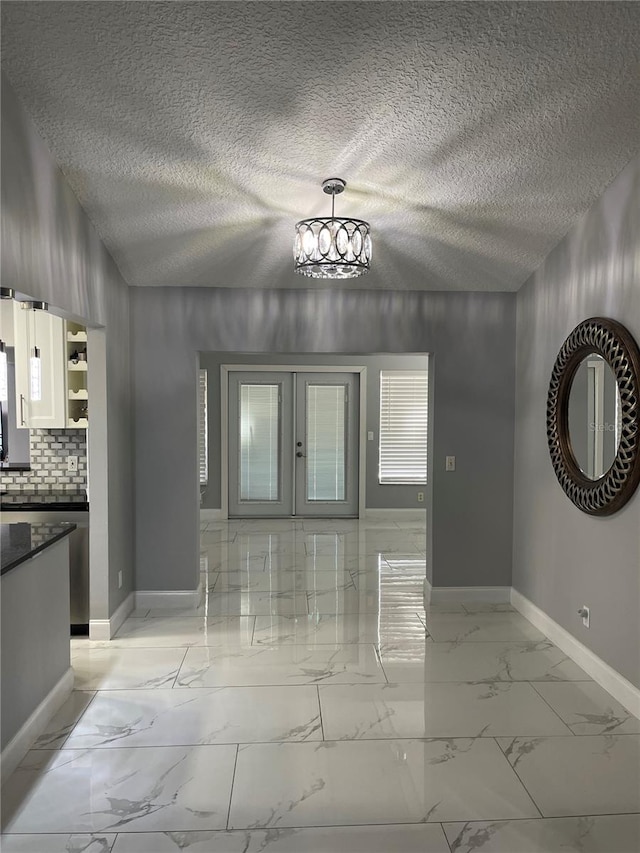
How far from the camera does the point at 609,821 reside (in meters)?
2.23

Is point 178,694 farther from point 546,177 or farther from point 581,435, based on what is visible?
point 546,177

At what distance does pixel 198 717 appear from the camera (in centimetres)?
297

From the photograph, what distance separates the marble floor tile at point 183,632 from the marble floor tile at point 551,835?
2081mm

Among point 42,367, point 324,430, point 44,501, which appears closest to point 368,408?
point 324,430

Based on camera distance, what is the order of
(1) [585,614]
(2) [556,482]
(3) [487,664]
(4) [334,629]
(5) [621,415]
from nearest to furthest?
(5) [621,415] < (1) [585,614] < (3) [487,664] < (2) [556,482] < (4) [334,629]

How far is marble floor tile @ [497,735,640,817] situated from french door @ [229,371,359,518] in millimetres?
5848

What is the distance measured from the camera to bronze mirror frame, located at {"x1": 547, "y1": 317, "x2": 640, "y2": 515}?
298 centimetres

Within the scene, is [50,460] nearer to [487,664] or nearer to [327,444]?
[487,664]

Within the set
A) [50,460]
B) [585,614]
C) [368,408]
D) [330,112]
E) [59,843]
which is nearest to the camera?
[59,843]

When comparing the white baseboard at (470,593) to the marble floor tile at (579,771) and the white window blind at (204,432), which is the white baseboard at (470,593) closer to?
the marble floor tile at (579,771)

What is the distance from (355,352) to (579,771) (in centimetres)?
300

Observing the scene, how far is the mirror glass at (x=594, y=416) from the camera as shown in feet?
10.5

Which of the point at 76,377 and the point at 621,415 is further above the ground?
the point at 76,377

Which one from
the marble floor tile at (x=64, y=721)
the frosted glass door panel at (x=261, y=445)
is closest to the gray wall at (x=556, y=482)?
the marble floor tile at (x=64, y=721)
